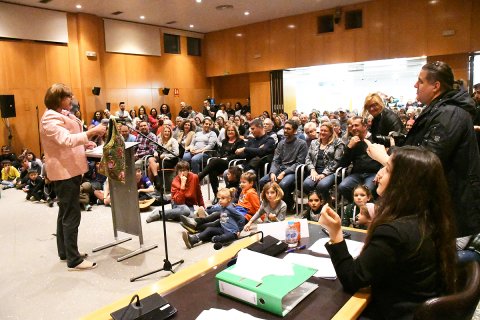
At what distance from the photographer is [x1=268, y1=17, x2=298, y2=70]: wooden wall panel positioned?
36.6 ft

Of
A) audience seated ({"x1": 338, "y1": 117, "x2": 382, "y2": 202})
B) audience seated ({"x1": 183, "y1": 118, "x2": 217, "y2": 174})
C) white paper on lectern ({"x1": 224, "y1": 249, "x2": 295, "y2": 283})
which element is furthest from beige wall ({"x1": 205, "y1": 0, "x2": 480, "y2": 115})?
white paper on lectern ({"x1": 224, "y1": 249, "x2": 295, "y2": 283})

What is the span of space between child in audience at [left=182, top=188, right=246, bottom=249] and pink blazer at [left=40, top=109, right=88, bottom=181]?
133 cm

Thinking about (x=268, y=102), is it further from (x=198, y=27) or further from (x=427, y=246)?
(x=427, y=246)

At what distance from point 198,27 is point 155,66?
6.26 ft

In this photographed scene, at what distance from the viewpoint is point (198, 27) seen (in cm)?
1221

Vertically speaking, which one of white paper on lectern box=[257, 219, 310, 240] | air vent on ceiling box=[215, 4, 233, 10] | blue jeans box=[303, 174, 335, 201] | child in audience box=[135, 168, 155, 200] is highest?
air vent on ceiling box=[215, 4, 233, 10]

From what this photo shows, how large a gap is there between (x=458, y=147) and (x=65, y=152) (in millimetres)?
2838

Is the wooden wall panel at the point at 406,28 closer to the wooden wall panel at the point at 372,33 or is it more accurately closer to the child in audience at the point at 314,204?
the wooden wall panel at the point at 372,33

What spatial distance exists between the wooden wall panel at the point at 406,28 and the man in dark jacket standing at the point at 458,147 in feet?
26.5

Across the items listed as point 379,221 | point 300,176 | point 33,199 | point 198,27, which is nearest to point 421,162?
point 379,221

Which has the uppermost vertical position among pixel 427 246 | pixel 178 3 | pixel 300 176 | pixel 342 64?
pixel 178 3

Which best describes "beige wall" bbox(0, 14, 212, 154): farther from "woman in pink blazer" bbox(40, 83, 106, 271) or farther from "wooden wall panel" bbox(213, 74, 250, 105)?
"woman in pink blazer" bbox(40, 83, 106, 271)

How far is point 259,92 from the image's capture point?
39.8ft

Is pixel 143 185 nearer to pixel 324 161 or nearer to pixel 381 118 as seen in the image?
pixel 324 161
